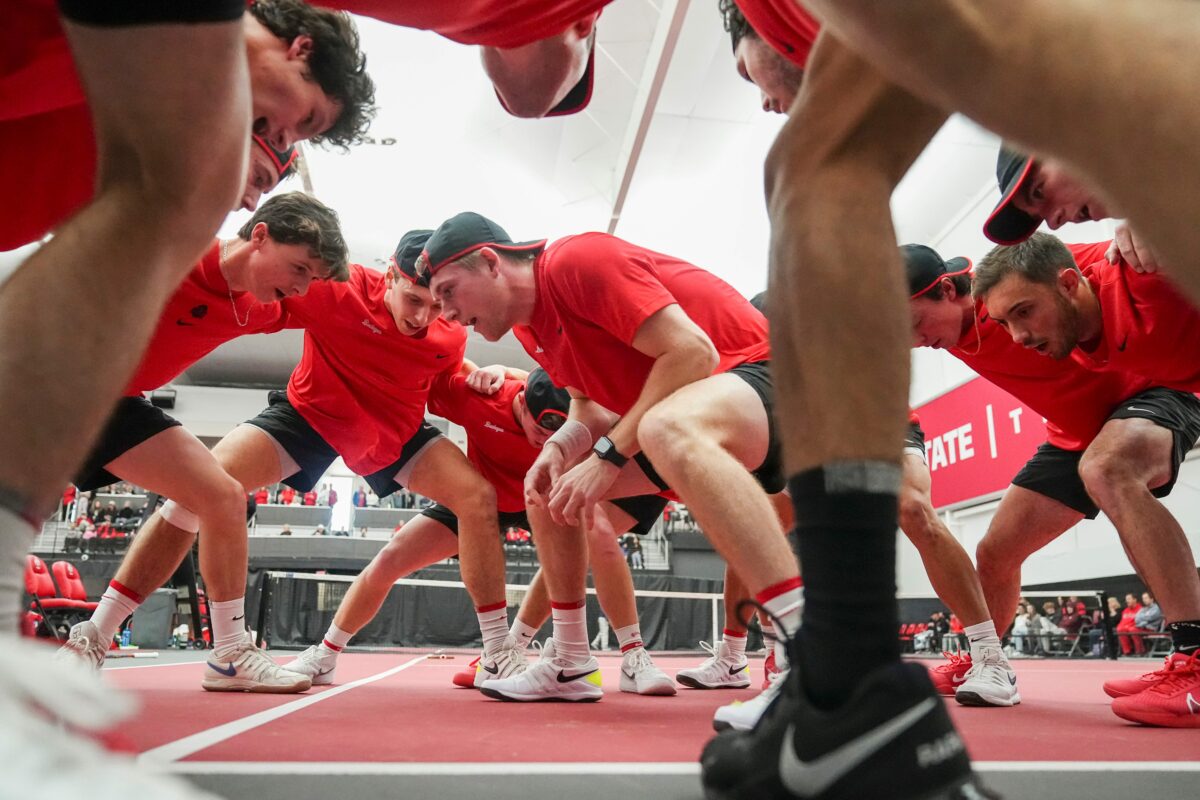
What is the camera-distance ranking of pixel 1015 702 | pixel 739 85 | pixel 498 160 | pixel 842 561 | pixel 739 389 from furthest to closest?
pixel 498 160 < pixel 739 85 < pixel 1015 702 < pixel 739 389 < pixel 842 561

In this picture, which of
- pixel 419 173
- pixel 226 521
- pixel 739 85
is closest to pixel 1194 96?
pixel 226 521

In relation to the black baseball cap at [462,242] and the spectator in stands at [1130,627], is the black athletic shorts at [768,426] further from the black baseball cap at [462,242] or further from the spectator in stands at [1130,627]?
the spectator in stands at [1130,627]

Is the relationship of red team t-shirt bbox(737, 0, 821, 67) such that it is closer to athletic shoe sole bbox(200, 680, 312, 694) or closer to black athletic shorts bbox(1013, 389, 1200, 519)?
black athletic shorts bbox(1013, 389, 1200, 519)

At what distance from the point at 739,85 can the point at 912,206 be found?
4377mm

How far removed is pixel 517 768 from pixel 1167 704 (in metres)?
1.53

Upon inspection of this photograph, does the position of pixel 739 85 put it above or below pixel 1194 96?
above

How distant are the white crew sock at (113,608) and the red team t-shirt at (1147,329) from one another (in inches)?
129

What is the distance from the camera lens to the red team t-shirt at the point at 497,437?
3.77m

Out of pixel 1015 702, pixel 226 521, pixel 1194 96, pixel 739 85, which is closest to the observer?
pixel 1194 96

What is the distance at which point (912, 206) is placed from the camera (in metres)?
12.8

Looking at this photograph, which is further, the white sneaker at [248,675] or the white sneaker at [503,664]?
the white sneaker at [503,664]

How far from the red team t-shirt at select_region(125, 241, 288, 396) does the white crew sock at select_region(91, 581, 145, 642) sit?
71 cm

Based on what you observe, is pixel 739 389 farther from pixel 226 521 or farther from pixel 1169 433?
pixel 226 521

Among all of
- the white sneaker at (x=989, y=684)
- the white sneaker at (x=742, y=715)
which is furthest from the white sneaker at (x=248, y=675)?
the white sneaker at (x=989, y=684)
